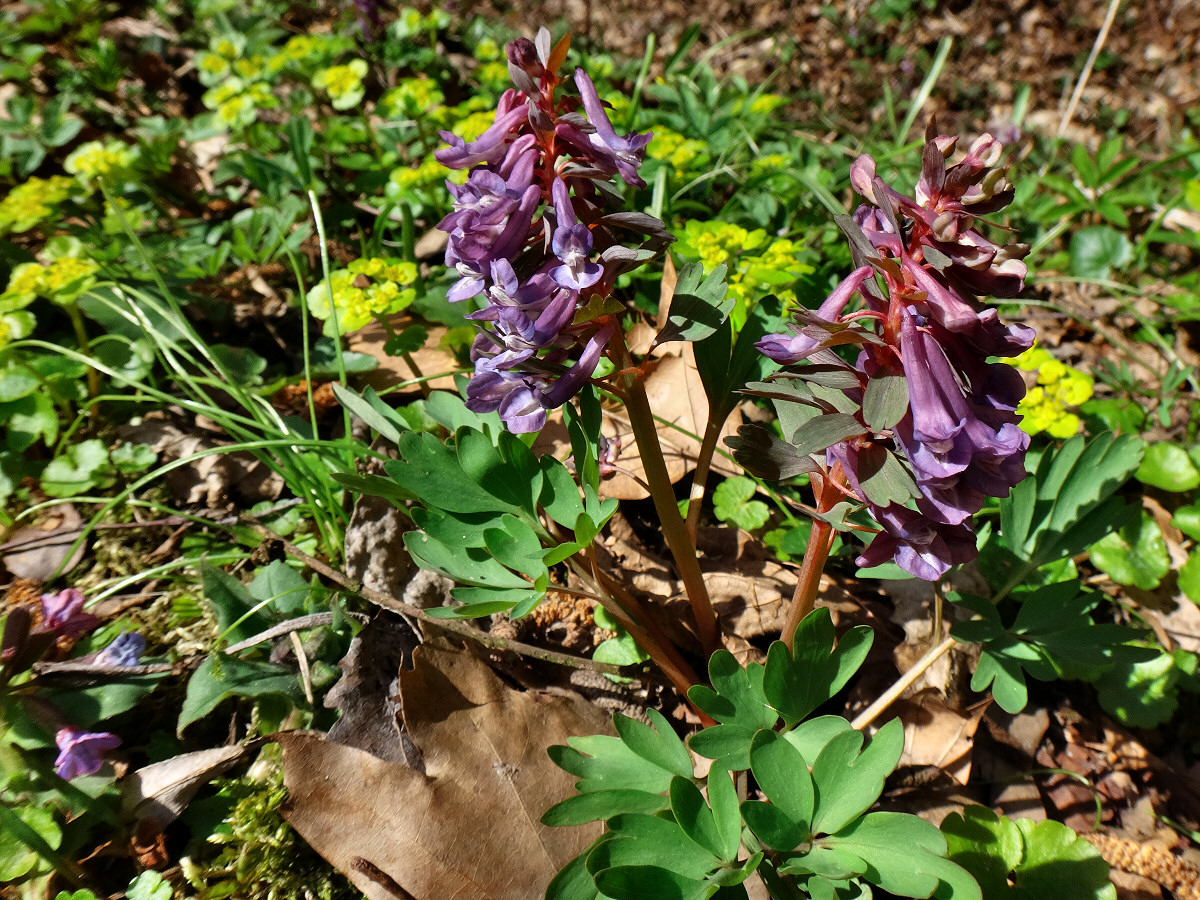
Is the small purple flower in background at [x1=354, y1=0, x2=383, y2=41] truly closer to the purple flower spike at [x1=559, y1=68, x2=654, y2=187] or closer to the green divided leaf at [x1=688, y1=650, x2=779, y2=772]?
the purple flower spike at [x1=559, y1=68, x2=654, y2=187]

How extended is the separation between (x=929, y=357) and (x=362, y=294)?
6.95 feet

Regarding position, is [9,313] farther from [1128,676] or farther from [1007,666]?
[1128,676]

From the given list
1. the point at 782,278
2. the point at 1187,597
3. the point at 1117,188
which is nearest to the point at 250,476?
the point at 782,278

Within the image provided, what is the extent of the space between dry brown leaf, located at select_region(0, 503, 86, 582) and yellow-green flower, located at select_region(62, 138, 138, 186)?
5.23 ft

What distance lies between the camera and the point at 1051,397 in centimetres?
278

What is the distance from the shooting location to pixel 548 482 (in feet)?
6.11

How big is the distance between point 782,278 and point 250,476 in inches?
85.8

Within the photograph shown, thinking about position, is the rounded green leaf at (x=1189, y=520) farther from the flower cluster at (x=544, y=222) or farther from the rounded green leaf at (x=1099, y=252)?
the flower cluster at (x=544, y=222)

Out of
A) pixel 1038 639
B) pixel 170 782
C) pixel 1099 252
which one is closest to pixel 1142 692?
pixel 1038 639

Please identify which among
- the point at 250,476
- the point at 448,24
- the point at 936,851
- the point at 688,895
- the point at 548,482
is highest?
the point at 448,24

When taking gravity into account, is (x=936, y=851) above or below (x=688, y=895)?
above

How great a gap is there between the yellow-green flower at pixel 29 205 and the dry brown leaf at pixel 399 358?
1.31 metres

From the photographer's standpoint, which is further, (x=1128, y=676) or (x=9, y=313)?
(x=9, y=313)

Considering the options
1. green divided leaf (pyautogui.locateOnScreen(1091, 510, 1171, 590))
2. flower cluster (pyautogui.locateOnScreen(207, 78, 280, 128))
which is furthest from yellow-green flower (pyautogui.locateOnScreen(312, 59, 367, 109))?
green divided leaf (pyautogui.locateOnScreen(1091, 510, 1171, 590))
